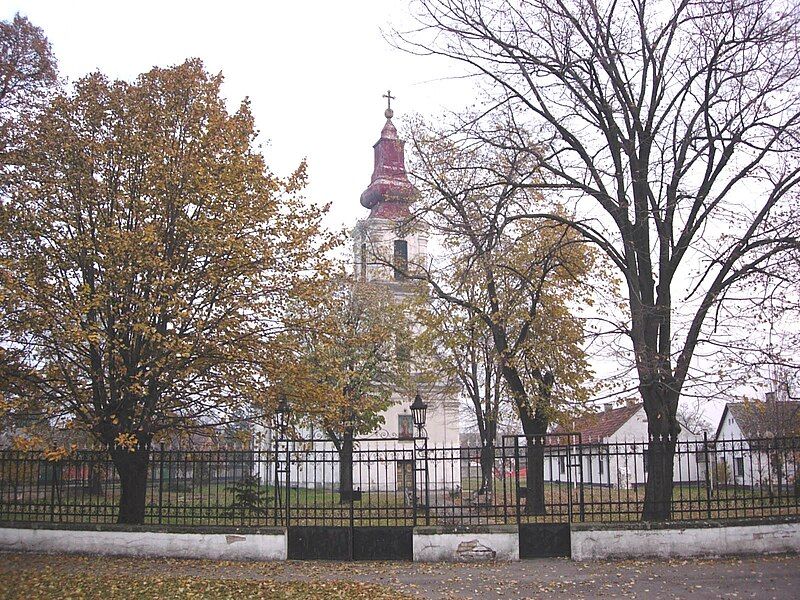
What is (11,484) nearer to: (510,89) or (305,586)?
(305,586)

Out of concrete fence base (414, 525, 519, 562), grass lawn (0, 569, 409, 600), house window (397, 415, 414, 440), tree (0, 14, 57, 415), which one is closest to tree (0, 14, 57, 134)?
tree (0, 14, 57, 415)

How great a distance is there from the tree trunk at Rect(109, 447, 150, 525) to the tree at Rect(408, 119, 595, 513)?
7520 millimetres

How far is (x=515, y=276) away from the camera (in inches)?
784

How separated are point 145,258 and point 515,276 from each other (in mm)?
9966

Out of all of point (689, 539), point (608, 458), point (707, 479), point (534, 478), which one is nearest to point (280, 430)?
point (534, 478)

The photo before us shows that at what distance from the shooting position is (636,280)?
15227 millimetres

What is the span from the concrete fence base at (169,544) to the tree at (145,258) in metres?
0.94

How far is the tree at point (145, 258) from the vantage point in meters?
13.8

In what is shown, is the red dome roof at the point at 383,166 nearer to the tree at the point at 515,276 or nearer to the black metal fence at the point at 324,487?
the tree at the point at 515,276

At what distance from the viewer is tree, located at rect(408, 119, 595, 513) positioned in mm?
16109

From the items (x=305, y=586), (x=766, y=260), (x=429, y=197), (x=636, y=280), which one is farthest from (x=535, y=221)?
(x=305, y=586)

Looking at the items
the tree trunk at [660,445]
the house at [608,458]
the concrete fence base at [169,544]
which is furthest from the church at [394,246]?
the concrete fence base at [169,544]

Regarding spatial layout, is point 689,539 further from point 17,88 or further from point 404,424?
point 404,424

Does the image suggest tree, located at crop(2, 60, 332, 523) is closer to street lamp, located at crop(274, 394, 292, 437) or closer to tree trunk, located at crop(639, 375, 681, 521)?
street lamp, located at crop(274, 394, 292, 437)
